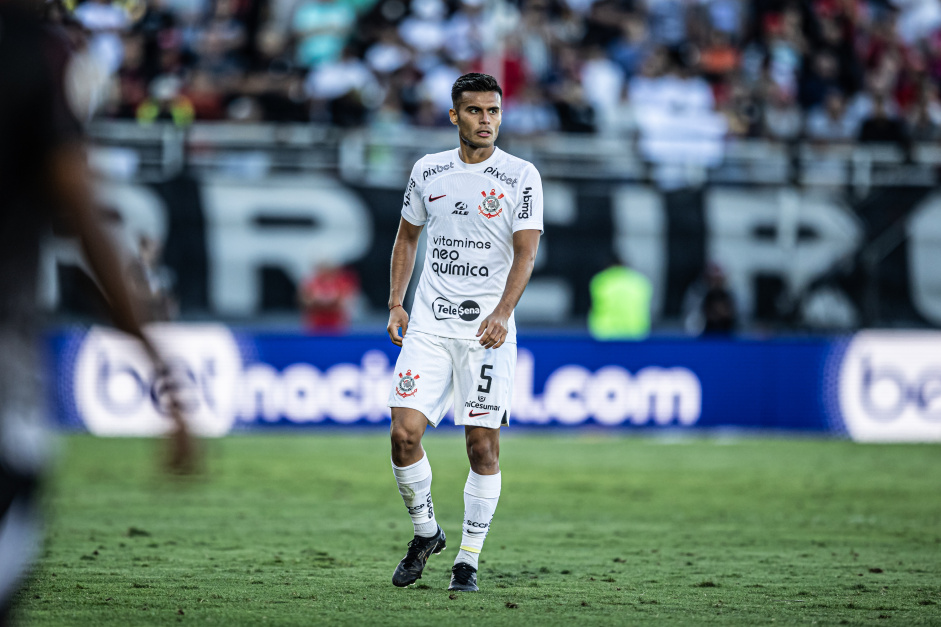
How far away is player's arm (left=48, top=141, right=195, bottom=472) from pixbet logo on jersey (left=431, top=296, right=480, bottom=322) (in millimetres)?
3893

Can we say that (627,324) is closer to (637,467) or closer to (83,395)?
(637,467)

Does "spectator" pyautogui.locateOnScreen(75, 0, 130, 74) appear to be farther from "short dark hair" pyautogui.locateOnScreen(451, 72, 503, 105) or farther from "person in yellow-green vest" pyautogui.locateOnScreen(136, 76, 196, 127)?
"short dark hair" pyautogui.locateOnScreen(451, 72, 503, 105)

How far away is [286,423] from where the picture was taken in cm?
1611

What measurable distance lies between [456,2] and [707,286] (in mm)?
6617

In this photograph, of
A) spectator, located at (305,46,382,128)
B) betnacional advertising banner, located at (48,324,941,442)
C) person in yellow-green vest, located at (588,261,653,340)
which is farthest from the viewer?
spectator, located at (305,46,382,128)

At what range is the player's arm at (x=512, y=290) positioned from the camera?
21.4 ft

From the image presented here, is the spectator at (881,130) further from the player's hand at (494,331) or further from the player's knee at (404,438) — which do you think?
the player's knee at (404,438)

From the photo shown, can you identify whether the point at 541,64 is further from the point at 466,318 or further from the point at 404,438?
the point at 404,438

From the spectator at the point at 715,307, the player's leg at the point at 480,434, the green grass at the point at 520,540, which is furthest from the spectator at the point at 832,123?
the player's leg at the point at 480,434

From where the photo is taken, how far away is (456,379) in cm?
690

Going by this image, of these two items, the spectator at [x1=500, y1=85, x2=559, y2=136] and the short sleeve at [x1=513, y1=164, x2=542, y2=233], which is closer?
the short sleeve at [x1=513, y1=164, x2=542, y2=233]

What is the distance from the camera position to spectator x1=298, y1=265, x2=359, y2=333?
17.7 meters

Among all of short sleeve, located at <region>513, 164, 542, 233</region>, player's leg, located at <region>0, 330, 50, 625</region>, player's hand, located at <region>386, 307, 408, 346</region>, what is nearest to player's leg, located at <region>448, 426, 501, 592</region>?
player's hand, located at <region>386, 307, 408, 346</region>

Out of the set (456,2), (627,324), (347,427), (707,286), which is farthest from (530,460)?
(456,2)
